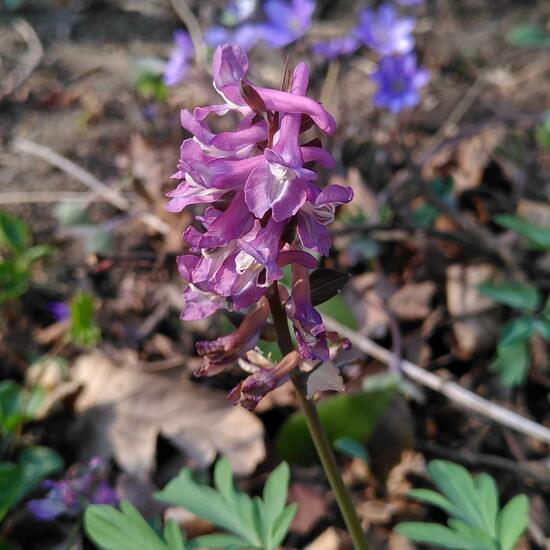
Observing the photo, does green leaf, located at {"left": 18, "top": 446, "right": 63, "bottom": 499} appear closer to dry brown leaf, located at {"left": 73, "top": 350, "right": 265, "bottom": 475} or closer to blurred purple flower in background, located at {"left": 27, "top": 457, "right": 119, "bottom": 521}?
blurred purple flower in background, located at {"left": 27, "top": 457, "right": 119, "bottom": 521}

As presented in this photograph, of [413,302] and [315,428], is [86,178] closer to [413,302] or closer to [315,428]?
[413,302]

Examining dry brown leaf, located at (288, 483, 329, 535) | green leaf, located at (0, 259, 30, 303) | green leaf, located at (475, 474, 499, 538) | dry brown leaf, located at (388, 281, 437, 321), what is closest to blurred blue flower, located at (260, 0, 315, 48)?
dry brown leaf, located at (388, 281, 437, 321)

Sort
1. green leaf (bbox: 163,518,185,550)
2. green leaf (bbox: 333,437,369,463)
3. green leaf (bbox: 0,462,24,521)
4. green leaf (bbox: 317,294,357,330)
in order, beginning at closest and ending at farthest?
green leaf (bbox: 163,518,185,550)
green leaf (bbox: 0,462,24,521)
green leaf (bbox: 333,437,369,463)
green leaf (bbox: 317,294,357,330)

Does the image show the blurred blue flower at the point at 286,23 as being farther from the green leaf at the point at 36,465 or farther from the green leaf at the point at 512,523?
the green leaf at the point at 512,523

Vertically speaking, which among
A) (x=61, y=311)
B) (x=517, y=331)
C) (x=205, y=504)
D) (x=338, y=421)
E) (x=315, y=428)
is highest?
(x=315, y=428)

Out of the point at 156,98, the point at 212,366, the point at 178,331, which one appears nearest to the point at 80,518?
the point at 178,331

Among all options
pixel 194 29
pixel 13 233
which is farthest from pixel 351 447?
pixel 194 29
